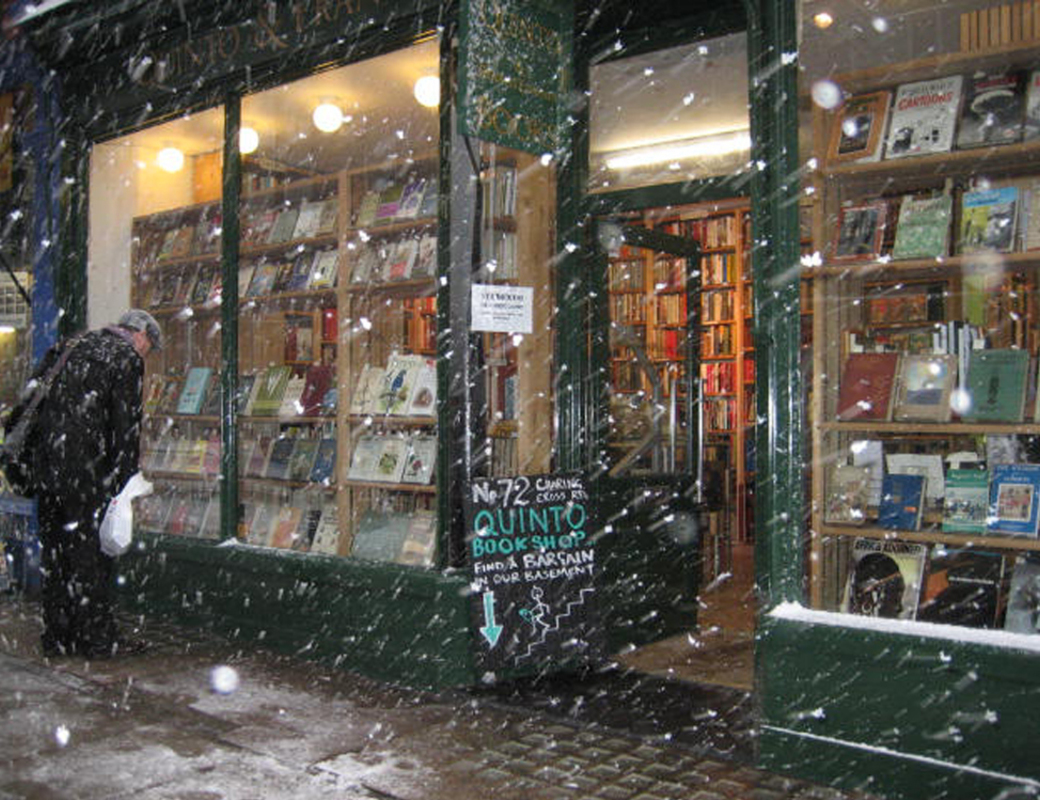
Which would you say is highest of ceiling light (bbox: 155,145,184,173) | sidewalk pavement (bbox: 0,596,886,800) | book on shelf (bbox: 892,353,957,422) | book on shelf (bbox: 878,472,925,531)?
ceiling light (bbox: 155,145,184,173)

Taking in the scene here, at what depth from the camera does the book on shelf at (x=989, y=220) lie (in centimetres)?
396

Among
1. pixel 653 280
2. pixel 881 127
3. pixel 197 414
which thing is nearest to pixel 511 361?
pixel 881 127

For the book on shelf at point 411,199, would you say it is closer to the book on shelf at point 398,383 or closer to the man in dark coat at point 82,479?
the book on shelf at point 398,383

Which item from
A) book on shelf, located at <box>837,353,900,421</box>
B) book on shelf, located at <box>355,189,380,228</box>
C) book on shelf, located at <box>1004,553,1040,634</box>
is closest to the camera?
book on shelf, located at <box>1004,553,1040,634</box>

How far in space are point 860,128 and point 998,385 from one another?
123cm

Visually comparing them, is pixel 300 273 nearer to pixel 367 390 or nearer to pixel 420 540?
pixel 367 390

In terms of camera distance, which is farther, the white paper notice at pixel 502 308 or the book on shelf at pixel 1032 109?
the white paper notice at pixel 502 308

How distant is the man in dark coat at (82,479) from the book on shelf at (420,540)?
161 centimetres

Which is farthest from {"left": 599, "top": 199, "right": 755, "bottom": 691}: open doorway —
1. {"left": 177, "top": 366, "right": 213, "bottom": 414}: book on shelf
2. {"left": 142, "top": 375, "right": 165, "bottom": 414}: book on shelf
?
{"left": 142, "top": 375, "right": 165, "bottom": 414}: book on shelf

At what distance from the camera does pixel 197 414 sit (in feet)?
22.4

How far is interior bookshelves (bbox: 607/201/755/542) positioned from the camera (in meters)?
10.4

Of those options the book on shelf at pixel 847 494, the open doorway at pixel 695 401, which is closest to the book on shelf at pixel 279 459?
the open doorway at pixel 695 401

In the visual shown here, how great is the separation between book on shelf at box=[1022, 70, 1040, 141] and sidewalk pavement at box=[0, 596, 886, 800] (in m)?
2.62

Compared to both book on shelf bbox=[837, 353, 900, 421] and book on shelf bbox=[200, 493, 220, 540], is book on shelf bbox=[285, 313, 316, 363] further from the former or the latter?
book on shelf bbox=[837, 353, 900, 421]
